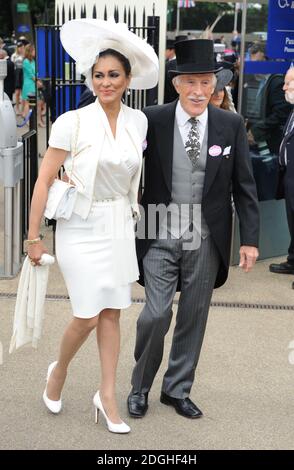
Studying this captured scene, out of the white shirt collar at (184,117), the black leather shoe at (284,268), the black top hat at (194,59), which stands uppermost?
the black top hat at (194,59)

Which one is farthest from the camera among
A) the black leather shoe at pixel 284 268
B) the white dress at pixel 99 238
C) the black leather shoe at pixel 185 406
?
the black leather shoe at pixel 284 268

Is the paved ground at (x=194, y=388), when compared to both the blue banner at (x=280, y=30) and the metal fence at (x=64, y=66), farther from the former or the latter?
the blue banner at (x=280, y=30)

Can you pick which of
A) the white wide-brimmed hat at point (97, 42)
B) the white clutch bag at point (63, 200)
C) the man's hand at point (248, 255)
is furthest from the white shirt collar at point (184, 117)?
the man's hand at point (248, 255)

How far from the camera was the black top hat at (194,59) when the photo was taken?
3.82 meters

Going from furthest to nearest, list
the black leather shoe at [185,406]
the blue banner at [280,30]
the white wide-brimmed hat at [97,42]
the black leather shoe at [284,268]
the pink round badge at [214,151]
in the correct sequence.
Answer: the blue banner at [280,30] < the black leather shoe at [284,268] < the black leather shoe at [185,406] < the pink round badge at [214,151] < the white wide-brimmed hat at [97,42]

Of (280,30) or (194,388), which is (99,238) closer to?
(194,388)

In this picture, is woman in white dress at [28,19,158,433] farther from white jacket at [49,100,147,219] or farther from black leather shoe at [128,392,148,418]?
black leather shoe at [128,392,148,418]

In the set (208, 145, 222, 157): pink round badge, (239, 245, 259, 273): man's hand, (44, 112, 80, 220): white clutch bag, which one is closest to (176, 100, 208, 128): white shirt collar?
(208, 145, 222, 157): pink round badge

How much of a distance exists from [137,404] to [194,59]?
1.78m

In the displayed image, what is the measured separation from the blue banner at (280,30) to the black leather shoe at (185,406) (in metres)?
3.96

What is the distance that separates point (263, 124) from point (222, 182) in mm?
3520

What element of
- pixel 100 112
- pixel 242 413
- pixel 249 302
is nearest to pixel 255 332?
pixel 249 302

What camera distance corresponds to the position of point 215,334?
17.8 ft

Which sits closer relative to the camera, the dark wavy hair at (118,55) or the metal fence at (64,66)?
the dark wavy hair at (118,55)
